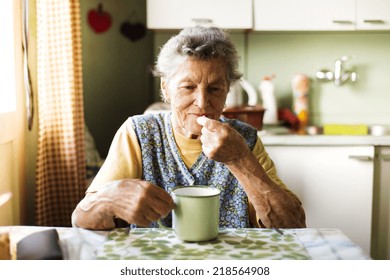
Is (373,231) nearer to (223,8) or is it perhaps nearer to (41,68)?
(223,8)

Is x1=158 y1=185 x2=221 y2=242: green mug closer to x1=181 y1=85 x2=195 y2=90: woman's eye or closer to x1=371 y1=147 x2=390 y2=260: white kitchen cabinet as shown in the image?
x1=181 y1=85 x2=195 y2=90: woman's eye

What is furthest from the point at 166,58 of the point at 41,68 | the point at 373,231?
the point at 373,231

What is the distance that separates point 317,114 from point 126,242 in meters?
1.70

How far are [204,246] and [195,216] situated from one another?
0.16 ft

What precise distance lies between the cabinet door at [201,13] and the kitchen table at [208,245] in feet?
4.48

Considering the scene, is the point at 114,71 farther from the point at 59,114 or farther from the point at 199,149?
the point at 199,149

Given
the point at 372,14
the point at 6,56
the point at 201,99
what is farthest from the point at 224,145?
the point at 372,14

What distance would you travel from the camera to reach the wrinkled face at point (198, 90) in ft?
3.16

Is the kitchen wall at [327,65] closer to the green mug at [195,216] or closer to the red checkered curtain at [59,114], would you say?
the red checkered curtain at [59,114]

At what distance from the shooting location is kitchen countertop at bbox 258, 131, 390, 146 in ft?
5.91

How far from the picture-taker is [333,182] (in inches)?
72.9

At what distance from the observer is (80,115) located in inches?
69.6

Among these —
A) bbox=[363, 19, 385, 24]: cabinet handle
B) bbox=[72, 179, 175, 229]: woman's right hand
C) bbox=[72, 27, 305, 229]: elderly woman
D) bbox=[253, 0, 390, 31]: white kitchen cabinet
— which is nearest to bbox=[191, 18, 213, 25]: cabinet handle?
bbox=[253, 0, 390, 31]: white kitchen cabinet

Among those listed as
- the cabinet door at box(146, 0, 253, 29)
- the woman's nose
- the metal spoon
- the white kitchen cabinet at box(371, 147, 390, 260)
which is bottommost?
the white kitchen cabinet at box(371, 147, 390, 260)
